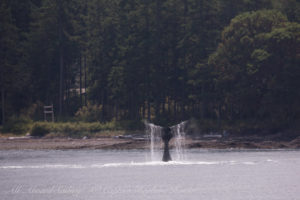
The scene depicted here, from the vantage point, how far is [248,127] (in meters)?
81.5

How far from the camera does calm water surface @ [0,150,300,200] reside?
42625 millimetres

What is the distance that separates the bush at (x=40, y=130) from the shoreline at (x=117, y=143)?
1764 mm

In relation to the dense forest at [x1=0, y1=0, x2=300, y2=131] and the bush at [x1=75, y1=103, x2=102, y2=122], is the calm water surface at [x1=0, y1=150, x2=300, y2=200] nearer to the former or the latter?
the dense forest at [x1=0, y1=0, x2=300, y2=131]

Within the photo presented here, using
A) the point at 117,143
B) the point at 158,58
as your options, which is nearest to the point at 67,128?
the point at 117,143

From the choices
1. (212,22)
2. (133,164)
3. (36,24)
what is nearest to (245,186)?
(133,164)

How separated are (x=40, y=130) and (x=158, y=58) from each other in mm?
20455

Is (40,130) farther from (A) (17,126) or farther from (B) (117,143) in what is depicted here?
(B) (117,143)

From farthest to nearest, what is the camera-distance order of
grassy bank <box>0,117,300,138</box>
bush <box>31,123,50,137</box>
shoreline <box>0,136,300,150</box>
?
bush <box>31,123,50,137</box> < grassy bank <box>0,117,300,138</box> < shoreline <box>0,136,300,150</box>

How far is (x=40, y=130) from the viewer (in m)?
82.9

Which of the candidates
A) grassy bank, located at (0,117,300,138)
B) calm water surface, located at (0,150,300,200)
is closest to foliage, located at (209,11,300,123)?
grassy bank, located at (0,117,300,138)

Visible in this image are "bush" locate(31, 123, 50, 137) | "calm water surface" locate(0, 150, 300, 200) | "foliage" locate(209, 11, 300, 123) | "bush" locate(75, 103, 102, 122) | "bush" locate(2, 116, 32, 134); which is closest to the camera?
"calm water surface" locate(0, 150, 300, 200)

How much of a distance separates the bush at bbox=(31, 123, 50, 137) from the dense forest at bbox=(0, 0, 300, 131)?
34.5 ft

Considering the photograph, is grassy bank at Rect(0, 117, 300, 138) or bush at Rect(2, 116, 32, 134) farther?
bush at Rect(2, 116, 32, 134)

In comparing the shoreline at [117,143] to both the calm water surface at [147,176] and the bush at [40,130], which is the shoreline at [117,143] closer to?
the bush at [40,130]
